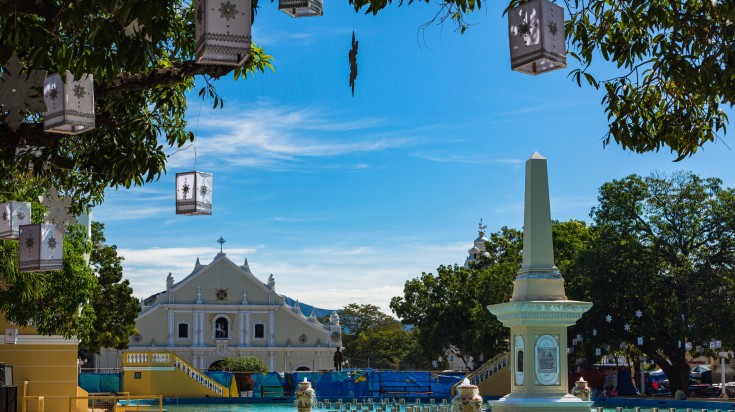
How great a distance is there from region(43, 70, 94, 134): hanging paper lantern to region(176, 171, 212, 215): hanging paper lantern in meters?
2.69

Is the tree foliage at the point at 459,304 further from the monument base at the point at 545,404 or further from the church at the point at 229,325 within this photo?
the monument base at the point at 545,404

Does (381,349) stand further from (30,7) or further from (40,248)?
(30,7)

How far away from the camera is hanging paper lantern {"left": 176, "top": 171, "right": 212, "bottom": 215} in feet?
36.4

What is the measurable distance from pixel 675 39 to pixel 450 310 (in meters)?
42.6

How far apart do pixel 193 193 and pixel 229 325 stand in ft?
187

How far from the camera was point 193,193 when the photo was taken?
11.1 meters

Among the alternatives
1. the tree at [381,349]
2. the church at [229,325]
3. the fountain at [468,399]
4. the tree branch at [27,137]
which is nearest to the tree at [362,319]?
the tree at [381,349]

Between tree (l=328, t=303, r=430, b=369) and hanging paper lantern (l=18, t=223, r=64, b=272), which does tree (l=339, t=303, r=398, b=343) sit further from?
hanging paper lantern (l=18, t=223, r=64, b=272)

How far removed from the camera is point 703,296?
36000mm

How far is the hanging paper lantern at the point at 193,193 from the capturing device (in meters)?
11.1

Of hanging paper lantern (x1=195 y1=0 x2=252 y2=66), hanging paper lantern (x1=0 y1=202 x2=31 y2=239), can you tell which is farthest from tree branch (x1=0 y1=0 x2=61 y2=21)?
hanging paper lantern (x1=0 y1=202 x2=31 y2=239)

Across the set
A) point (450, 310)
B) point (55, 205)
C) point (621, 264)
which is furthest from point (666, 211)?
point (55, 205)

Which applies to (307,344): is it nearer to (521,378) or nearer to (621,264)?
(621,264)

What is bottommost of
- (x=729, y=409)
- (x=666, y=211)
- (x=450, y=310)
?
(x=729, y=409)
